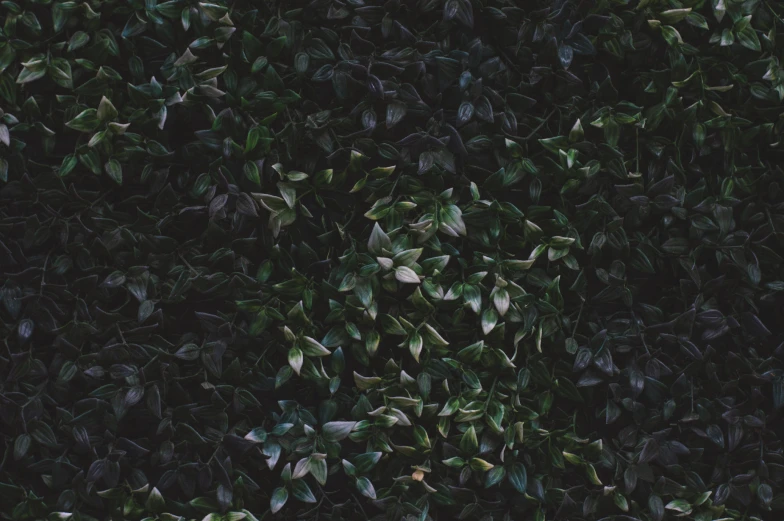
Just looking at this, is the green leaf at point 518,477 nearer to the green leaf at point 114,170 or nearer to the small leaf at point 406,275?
the small leaf at point 406,275

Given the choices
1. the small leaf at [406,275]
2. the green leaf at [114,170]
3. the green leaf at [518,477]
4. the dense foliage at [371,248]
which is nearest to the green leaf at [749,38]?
the dense foliage at [371,248]

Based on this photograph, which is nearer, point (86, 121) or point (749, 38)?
point (86, 121)

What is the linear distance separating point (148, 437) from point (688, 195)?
1.62 metres

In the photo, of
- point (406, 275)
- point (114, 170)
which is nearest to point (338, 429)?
point (406, 275)

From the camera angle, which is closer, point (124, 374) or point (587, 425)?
point (124, 374)

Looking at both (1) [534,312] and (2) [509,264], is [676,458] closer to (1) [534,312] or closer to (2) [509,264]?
(1) [534,312]

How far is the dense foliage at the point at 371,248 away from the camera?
5.81ft

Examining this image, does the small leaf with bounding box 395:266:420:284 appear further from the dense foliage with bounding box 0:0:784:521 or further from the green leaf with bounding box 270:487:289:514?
the green leaf with bounding box 270:487:289:514

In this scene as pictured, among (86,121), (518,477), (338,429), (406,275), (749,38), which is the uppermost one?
(749,38)

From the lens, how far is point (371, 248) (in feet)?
5.77

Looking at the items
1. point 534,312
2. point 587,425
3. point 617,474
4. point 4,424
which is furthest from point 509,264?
point 4,424

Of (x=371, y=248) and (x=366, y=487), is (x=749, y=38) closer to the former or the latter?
(x=371, y=248)

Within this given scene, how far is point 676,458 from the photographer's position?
192 cm

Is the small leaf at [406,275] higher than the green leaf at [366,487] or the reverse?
higher
